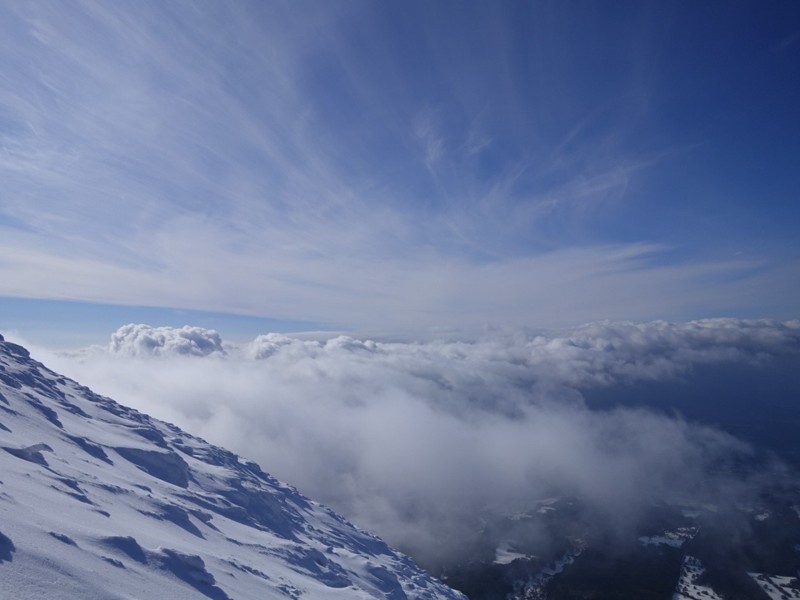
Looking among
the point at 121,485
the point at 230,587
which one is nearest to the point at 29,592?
the point at 230,587

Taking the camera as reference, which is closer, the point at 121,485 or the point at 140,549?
the point at 140,549

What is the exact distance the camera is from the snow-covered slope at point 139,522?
27203 millimetres

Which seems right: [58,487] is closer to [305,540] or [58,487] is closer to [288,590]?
[288,590]

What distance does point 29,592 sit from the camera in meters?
21.0

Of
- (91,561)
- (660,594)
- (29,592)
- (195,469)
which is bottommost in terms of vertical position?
(660,594)

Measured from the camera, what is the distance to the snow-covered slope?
89.2ft

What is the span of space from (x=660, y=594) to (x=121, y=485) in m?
250

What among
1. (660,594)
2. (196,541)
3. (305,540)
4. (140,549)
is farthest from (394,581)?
(660,594)

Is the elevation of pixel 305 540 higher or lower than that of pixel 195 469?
lower

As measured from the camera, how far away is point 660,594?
19838cm

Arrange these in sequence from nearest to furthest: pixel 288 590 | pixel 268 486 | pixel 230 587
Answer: pixel 230 587, pixel 288 590, pixel 268 486

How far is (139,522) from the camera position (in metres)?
45.1

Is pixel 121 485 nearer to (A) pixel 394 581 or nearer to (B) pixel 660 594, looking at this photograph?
(A) pixel 394 581

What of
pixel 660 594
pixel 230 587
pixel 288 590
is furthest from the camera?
pixel 660 594
